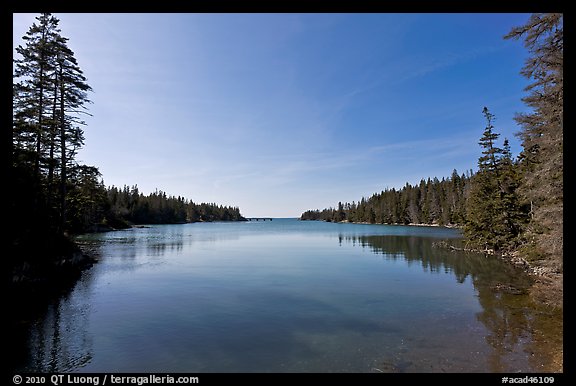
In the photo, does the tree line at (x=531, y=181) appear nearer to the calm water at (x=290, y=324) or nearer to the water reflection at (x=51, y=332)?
the calm water at (x=290, y=324)

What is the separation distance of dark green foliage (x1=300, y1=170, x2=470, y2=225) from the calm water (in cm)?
10047

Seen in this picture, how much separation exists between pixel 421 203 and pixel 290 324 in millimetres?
141757

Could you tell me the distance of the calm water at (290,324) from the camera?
31.8ft

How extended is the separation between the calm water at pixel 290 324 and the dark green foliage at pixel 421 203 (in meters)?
100

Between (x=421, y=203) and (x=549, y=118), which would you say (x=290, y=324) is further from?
(x=421, y=203)

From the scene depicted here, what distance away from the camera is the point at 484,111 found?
38.7 metres

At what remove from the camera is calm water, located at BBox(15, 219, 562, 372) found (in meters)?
9.68

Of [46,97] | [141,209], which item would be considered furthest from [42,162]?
[141,209]

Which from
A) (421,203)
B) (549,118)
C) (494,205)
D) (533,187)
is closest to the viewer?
(549,118)

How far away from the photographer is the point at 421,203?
139125 millimetres

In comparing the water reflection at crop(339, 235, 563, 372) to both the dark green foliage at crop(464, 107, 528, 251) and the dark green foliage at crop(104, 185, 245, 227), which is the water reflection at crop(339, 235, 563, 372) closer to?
the dark green foliage at crop(464, 107, 528, 251)

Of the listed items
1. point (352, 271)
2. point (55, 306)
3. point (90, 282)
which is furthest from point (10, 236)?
point (352, 271)
